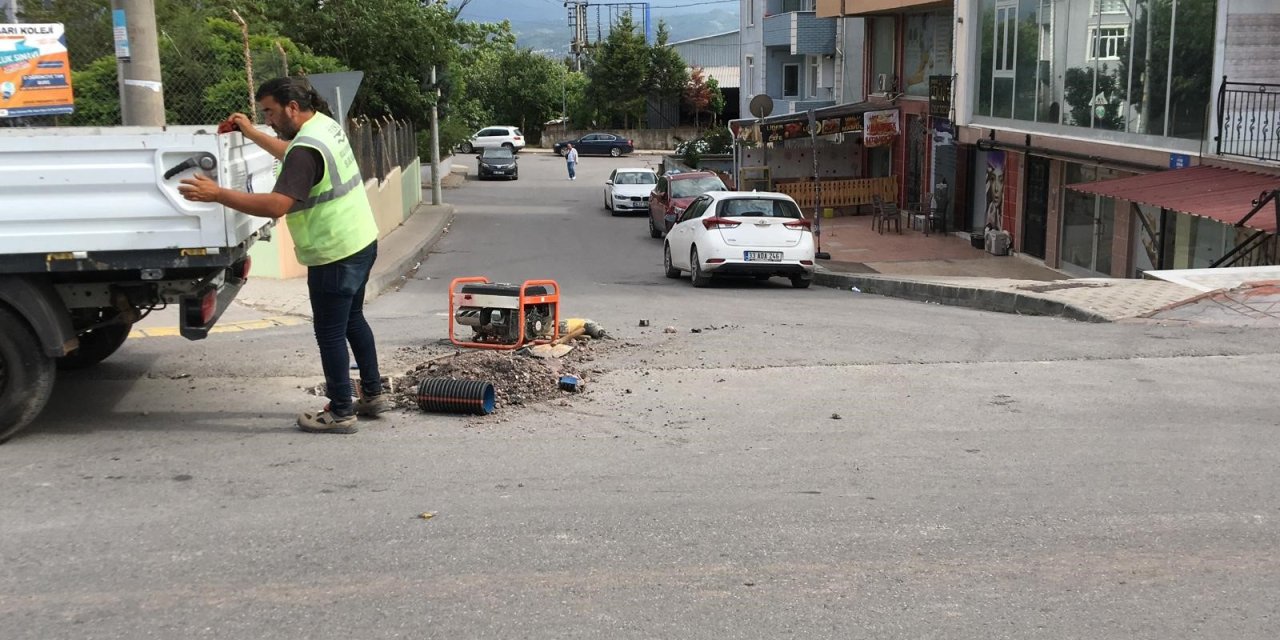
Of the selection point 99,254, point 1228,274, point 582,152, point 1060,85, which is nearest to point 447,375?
point 99,254

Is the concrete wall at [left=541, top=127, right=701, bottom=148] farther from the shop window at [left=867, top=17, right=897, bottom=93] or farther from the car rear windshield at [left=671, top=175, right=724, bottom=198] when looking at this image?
the car rear windshield at [left=671, top=175, right=724, bottom=198]

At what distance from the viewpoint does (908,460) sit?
6.24 m

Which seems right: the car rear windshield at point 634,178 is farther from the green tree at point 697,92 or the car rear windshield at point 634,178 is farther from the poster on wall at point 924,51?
the green tree at point 697,92

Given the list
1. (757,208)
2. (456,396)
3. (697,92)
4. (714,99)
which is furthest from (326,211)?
(714,99)

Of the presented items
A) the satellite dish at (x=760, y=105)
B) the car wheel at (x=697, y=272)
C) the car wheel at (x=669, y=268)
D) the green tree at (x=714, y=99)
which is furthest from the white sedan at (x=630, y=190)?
the green tree at (x=714, y=99)

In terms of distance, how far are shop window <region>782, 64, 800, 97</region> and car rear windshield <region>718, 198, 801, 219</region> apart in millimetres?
29321

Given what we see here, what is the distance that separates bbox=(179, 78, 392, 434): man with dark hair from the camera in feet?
20.5

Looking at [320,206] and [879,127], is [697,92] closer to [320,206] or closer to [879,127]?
[879,127]

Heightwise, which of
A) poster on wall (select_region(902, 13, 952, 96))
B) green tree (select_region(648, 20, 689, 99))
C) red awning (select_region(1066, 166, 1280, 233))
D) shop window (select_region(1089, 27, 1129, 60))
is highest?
green tree (select_region(648, 20, 689, 99))

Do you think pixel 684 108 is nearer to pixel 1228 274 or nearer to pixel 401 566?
pixel 1228 274

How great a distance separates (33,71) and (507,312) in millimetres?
9208

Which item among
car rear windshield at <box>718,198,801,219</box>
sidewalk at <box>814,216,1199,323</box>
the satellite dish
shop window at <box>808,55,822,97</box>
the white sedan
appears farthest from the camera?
shop window at <box>808,55,822,97</box>

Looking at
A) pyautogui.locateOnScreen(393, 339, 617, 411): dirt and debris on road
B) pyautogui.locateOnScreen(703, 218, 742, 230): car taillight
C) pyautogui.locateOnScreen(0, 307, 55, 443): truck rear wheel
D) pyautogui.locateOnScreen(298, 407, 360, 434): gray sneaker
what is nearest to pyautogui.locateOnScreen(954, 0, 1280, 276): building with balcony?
pyautogui.locateOnScreen(703, 218, 742, 230): car taillight

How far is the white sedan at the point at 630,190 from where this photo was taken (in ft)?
122
